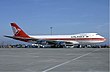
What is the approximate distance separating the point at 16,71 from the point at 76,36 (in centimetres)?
7140

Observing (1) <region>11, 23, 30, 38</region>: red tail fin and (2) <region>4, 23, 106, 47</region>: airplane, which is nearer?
(2) <region>4, 23, 106, 47</region>: airplane

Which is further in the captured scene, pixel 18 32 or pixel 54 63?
pixel 18 32

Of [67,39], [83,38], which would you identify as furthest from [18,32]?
[83,38]

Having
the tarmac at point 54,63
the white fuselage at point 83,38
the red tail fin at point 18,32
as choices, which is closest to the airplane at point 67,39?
the white fuselage at point 83,38

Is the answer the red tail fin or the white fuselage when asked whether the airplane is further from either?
the red tail fin

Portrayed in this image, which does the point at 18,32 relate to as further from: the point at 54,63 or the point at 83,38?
the point at 54,63

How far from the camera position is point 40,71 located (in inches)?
551

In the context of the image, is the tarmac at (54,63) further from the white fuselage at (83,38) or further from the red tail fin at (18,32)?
the red tail fin at (18,32)

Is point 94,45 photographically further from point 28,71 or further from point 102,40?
point 28,71

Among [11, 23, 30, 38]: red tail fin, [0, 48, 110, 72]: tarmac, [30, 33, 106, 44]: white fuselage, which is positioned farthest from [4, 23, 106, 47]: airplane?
[0, 48, 110, 72]: tarmac

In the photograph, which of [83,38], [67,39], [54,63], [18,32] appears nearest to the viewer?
[54,63]

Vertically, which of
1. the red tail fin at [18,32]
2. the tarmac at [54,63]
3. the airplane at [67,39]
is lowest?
the tarmac at [54,63]

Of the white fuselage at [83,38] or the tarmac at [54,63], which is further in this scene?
the white fuselage at [83,38]

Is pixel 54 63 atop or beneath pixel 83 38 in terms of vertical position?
beneath
